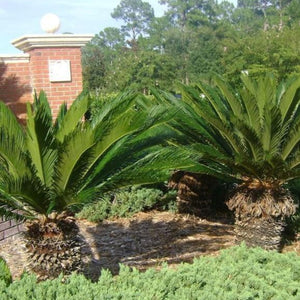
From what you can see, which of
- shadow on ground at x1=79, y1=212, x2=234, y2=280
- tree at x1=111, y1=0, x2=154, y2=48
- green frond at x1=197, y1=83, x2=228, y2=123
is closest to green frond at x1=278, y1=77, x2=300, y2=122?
green frond at x1=197, y1=83, x2=228, y2=123

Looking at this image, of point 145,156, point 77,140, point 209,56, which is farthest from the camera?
point 209,56

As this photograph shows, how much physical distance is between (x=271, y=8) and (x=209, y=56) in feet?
129

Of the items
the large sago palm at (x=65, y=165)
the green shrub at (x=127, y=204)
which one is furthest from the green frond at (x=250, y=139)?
the green shrub at (x=127, y=204)

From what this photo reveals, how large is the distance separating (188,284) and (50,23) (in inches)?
193

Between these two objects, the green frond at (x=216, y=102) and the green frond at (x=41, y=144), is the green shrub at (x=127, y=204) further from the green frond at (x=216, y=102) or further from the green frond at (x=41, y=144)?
the green frond at (x=41, y=144)

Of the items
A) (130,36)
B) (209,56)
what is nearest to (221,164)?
(209,56)

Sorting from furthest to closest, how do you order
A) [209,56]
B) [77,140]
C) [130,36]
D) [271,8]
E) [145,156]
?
[130,36], [271,8], [209,56], [145,156], [77,140]

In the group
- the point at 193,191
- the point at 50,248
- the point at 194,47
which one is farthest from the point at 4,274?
the point at 194,47

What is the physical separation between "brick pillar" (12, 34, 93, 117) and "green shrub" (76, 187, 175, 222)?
174 centimetres

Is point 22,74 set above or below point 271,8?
below

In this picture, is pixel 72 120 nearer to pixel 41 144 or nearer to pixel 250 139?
pixel 41 144

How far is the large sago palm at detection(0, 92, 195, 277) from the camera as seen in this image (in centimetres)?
432

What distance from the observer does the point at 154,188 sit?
29.5 feet

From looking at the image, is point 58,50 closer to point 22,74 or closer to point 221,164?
point 22,74
